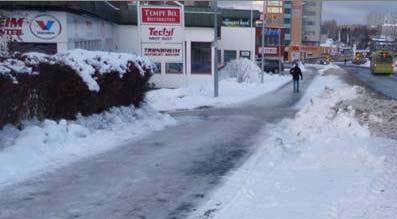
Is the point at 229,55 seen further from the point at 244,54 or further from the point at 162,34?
the point at 162,34

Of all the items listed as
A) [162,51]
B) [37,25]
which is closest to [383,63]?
[162,51]

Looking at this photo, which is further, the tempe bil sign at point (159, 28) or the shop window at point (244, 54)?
the shop window at point (244, 54)

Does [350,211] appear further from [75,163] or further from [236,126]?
[236,126]

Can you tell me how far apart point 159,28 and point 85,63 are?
13487mm

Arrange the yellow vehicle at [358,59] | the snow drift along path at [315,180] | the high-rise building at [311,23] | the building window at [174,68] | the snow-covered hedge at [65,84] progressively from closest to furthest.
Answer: the snow drift along path at [315,180]
the snow-covered hedge at [65,84]
the building window at [174,68]
the yellow vehicle at [358,59]
the high-rise building at [311,23]

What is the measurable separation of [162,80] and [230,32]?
18470 mm

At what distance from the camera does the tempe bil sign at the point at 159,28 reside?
87.1 ft

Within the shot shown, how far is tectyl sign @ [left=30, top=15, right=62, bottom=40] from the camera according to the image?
2677 centimetres

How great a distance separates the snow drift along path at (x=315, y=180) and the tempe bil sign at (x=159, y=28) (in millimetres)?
13449

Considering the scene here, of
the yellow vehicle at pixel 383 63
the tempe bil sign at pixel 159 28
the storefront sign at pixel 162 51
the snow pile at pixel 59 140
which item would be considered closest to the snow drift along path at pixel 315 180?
the snow pile at pixel 59 140

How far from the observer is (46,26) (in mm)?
26906

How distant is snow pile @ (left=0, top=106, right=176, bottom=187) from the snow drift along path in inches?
114

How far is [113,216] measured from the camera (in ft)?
23.9

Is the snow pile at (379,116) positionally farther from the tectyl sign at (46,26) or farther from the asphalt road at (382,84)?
the asphalt road at (382,84)
